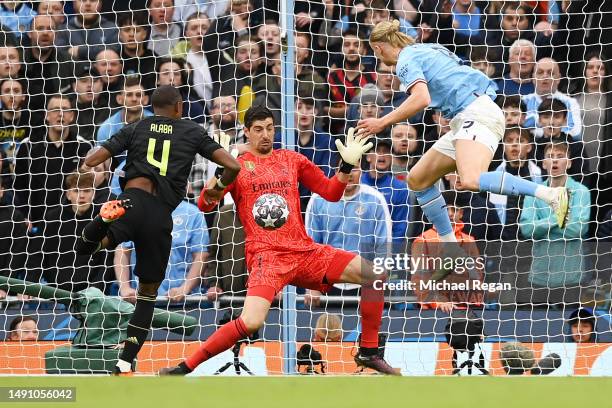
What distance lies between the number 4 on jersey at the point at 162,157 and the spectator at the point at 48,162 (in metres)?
2.27

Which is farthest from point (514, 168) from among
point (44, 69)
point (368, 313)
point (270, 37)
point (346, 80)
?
point (44, 69)

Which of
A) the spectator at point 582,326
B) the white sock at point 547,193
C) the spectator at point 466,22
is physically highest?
the spectator at point 466,22

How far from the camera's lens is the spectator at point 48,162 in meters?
10.2

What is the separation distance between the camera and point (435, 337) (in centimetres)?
900

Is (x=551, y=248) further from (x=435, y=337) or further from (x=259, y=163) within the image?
(x=259, y=163)

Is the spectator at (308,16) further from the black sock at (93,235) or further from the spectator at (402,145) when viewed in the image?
the black sock at (93,235)

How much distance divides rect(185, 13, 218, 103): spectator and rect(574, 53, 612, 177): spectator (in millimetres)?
3146

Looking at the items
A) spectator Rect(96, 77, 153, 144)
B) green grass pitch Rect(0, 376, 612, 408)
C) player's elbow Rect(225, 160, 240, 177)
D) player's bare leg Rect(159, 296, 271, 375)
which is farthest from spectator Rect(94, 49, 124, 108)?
green grass pitch Rect(0, 376, 612, 408)

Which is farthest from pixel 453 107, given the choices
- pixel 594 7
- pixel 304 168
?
pixel 594 7

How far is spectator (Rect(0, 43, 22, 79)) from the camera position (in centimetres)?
1059

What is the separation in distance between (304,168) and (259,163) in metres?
0.31

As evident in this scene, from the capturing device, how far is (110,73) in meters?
10.5

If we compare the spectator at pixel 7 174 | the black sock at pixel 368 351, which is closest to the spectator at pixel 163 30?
the spectator at pixel 7 174

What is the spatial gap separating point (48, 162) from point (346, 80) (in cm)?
260
